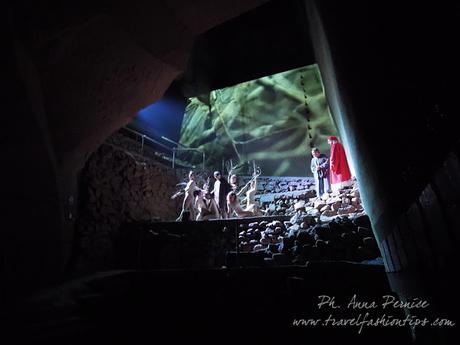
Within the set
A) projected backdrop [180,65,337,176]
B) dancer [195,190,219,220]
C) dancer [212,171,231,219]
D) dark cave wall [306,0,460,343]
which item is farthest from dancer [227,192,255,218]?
projected backdrop [180,65,337,176]

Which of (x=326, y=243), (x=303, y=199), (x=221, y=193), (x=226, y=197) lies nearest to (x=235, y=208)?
(x=226, y=197)

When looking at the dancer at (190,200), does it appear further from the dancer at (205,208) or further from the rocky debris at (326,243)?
the rocky debris at (326,243)

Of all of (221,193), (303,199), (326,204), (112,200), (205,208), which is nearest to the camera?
(112,200)

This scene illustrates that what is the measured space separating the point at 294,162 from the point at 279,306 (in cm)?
1522

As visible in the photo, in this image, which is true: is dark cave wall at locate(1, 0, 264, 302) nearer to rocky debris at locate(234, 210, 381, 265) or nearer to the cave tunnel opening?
the cave tunnel opening

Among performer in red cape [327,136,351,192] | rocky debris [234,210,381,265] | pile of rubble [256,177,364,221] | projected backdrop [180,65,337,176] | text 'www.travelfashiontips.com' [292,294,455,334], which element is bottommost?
text 'www.travelfashiontips.com' [292,294,455,334]

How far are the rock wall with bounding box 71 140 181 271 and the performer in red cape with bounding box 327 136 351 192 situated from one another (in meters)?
6.34

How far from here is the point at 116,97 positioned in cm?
429

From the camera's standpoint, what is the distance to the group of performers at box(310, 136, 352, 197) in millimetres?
8969

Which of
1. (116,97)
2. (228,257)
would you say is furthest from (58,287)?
(116,97)

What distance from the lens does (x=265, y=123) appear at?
735 inches

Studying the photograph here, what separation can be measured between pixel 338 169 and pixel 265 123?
10.2 m

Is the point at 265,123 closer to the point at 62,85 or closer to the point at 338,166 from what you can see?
the point at 338,166

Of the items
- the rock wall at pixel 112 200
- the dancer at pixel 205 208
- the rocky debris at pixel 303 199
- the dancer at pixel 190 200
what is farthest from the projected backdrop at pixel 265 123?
the dancer at pixel 205 208
